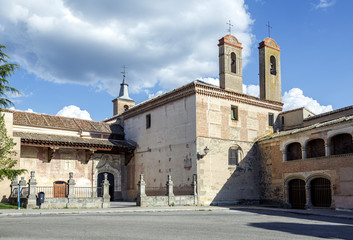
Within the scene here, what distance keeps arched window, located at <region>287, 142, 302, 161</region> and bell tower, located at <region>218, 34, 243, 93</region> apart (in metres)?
5.48

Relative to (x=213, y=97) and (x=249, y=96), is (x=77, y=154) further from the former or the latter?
(x=249, y=96)

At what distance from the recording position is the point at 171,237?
385 inches

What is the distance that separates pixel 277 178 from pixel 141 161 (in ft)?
33.9

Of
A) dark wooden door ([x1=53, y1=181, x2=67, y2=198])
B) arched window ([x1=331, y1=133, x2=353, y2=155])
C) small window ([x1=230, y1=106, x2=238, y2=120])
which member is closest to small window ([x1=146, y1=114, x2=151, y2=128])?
small window ([x1=230, y1=106, x2=238, y2=120])

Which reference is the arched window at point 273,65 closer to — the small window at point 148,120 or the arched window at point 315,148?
the arched window at point 315,148

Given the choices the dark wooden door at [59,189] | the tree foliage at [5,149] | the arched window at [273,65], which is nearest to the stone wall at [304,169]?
the arched window at [273,65]

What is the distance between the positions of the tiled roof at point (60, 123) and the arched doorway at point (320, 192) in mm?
16368

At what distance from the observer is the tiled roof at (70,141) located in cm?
2622

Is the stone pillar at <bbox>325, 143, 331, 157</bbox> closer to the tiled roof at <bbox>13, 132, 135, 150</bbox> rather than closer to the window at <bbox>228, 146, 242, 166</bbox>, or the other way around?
the window at <bbox>228, 146, 242, 166</bbox>

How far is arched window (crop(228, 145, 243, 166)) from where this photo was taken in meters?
25.9

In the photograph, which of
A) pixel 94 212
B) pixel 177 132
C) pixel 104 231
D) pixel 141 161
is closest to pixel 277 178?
pixel 177 132

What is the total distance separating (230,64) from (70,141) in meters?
12.8

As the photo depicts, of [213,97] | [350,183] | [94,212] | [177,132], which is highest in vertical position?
[213,97]

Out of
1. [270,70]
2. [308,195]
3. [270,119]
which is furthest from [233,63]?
[308,195]
